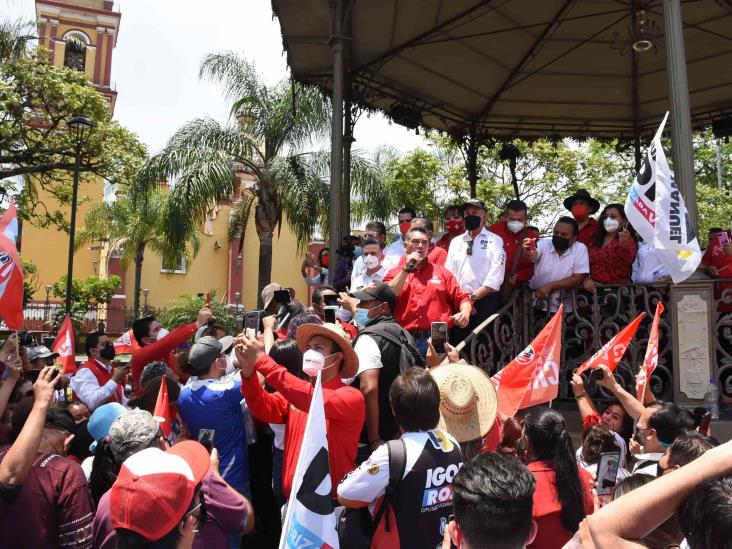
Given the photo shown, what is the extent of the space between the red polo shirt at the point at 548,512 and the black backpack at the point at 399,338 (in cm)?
150

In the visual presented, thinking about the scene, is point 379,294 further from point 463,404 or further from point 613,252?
point 613,252

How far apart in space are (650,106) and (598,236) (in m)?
6.21

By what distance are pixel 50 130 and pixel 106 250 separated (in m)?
25.4

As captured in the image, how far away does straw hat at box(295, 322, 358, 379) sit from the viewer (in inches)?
168

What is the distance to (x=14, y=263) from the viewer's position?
19.6 feet

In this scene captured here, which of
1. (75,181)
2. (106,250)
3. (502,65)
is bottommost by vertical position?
(106,250)

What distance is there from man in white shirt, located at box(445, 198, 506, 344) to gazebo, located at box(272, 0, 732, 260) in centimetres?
222

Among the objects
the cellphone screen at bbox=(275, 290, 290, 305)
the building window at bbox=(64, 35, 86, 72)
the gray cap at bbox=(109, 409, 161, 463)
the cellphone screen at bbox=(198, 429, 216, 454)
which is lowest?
the cellphone screen at bbox=(198, 429, 216, 454)

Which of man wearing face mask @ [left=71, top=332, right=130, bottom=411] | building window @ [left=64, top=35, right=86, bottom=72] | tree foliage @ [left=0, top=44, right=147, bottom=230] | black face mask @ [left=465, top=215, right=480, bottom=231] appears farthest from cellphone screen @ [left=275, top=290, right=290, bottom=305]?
building window @ [left=64, top=35, right=86, bottom=72]

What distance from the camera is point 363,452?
15.6 feet

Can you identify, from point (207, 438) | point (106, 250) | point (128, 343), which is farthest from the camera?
point (106, 250)

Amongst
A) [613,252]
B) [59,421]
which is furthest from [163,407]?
[613,252]

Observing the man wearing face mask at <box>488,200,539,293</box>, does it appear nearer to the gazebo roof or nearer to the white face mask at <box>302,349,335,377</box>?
the gazebo roof

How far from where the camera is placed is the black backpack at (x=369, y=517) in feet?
11.0
